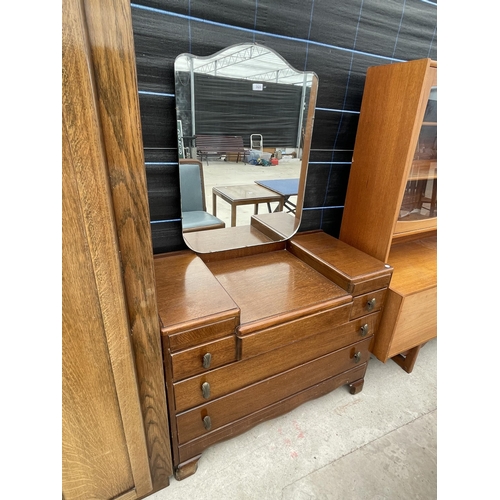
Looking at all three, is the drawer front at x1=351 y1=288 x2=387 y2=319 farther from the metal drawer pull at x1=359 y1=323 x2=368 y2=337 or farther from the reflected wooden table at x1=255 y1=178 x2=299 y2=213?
the reflected wooden table at x1=255 y1=178 x2=299 y2=213

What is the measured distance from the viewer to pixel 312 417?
1.43 m

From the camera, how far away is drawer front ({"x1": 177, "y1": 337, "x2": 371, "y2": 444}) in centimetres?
107

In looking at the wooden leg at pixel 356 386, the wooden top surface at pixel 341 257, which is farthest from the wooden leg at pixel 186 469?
the wooden top surface at pixel 341 257

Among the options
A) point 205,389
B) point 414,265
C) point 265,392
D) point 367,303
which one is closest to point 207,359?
point 205,389

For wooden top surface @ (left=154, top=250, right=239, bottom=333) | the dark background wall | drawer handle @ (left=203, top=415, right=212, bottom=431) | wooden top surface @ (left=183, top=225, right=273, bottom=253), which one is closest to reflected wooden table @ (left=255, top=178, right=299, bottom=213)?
the dark background wall

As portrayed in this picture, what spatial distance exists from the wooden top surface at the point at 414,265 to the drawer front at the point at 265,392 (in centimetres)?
33

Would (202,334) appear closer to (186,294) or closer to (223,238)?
(186,294)

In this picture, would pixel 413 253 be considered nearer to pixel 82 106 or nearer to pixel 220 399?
pixel 220 399

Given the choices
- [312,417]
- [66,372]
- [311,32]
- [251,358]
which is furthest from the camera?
[312,417]

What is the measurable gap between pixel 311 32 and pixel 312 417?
1.76 meters

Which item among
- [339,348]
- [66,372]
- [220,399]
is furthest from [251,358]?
[66,372]

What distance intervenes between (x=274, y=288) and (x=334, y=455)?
0.82 meters

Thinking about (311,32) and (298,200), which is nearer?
(311,32)

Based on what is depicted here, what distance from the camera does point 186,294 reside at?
39.3 inches
